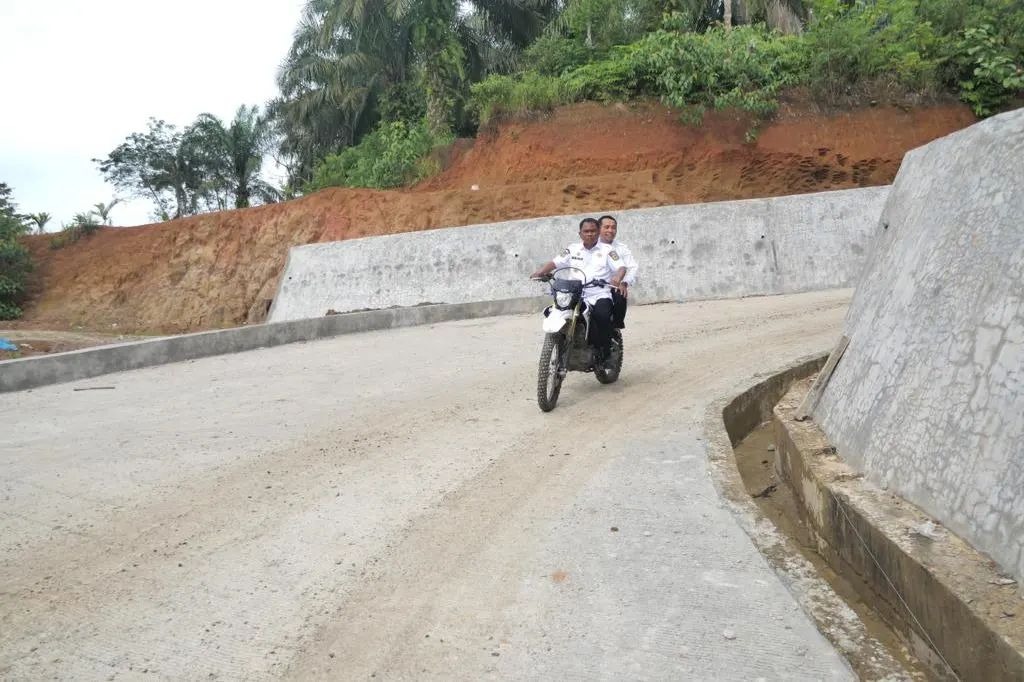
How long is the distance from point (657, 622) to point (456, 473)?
2.43 meters

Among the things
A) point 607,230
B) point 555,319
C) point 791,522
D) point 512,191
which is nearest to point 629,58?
point 512,191

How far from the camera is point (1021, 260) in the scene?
3537 millimetres

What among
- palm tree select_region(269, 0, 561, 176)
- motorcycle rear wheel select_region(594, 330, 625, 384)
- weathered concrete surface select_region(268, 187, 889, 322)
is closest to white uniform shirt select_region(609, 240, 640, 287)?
motorcycle rear wheel select_region(594, 330, 625, 384)

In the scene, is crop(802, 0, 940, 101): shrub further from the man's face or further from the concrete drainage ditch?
the concrete drainage ditch

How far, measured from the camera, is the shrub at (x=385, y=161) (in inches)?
1010

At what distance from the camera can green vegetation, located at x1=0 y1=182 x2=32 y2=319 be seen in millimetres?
26391

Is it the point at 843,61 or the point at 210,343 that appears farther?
the point at 843,61

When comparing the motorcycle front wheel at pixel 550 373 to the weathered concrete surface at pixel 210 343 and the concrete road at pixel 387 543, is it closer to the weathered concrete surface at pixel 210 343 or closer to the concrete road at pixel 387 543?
the concrete road at pixel 387 543

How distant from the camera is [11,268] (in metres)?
27.0

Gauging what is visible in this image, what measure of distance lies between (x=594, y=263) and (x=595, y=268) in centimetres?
5

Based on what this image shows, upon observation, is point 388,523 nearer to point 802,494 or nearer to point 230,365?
point 802,494

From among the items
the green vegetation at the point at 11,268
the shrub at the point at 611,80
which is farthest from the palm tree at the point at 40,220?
the shrub at the point at 611,80

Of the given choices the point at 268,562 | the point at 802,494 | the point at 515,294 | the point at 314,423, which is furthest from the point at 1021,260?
the point at 515,294

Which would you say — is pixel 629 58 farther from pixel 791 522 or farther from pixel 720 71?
pixel 791 522
